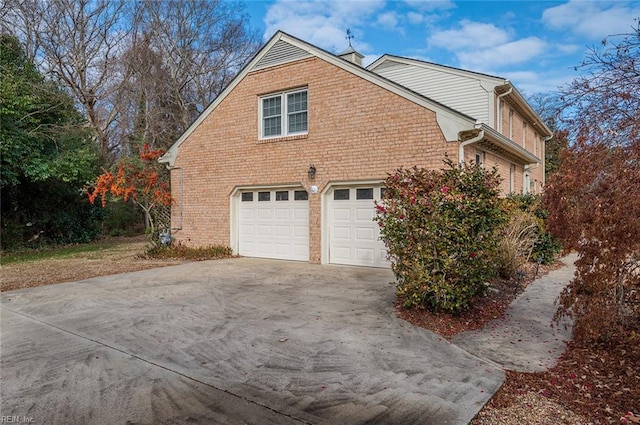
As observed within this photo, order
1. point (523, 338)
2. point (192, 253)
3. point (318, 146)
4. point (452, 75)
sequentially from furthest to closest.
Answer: point (452, 75)
point (192, 253)
point (318, 146)
point (523, 338)

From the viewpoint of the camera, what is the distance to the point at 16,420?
10.2 feet

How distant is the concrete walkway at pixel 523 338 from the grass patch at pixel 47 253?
1366 centimetres

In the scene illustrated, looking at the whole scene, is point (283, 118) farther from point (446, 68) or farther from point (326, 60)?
point (446, 68)

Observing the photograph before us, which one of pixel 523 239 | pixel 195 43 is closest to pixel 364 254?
pixel 523 239

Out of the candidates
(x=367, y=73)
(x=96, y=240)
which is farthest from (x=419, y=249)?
(x=96, y=240)

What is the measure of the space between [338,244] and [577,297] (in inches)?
278

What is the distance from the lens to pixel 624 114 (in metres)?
3.82

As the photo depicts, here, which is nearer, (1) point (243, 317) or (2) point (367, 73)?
(1) point (243, 317)

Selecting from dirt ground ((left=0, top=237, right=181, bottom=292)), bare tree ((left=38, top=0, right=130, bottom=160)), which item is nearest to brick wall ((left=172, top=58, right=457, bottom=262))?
dirt ground ((left=0, top=237, right=181, bottom=292))

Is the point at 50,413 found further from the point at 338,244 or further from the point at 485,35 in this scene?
the point at 485,35

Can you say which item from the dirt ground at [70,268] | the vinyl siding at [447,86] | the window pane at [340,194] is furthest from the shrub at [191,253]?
the vinyl siding at [447,86]

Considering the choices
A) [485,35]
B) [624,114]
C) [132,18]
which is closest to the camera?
[624,114]

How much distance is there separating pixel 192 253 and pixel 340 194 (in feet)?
17.7

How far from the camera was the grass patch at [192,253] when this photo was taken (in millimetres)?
12672
